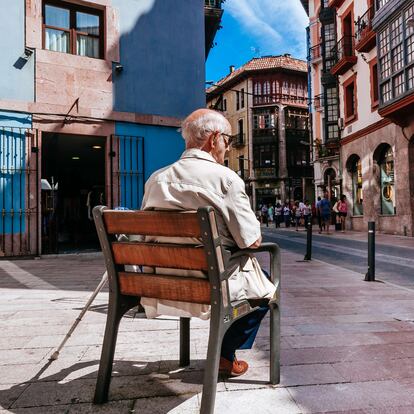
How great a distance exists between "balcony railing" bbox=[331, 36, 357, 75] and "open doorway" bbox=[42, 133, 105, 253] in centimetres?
1337

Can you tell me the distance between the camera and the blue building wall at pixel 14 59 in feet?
34.3

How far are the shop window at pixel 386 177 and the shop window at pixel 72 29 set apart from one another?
1320 cm

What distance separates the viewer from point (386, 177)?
1945 cm

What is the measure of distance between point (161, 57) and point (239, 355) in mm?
10794

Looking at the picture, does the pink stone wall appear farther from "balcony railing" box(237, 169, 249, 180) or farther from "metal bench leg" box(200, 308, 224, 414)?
"balcony railing" box(237, 169, 249, 180)

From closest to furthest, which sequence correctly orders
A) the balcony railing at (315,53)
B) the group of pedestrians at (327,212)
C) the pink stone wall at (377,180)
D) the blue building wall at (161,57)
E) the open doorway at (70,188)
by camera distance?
the open doorway at (70,188) → the blue building wall at (161,57) → the pink stone wall at (377,180) → the group of pedestrians at (327,212) → the balcony railing at (315,53)

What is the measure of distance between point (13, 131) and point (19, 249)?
278 cm

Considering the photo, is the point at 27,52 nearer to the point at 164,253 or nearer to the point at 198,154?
the point at 198,154

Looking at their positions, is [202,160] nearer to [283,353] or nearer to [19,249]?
[283,353]

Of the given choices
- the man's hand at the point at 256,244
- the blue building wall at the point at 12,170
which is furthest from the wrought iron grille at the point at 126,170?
the man's hand at the point at 256,244

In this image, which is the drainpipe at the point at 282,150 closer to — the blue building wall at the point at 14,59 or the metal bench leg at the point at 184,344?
the blue building wall at the point at 14,59

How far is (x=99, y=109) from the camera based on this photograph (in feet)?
37.3

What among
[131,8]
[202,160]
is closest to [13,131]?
[131,8]

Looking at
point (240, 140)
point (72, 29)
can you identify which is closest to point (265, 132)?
point (240, 140)
